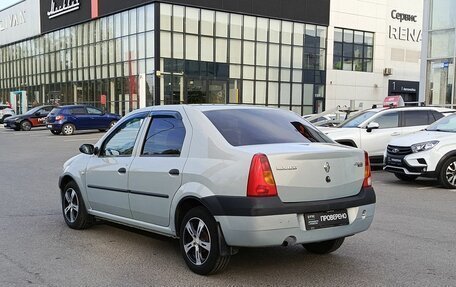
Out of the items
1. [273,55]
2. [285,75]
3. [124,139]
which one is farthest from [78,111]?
[124,139]

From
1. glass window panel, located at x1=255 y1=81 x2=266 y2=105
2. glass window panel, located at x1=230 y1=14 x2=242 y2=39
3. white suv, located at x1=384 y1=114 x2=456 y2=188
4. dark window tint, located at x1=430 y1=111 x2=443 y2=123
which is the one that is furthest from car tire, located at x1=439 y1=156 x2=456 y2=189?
glass window panel, located at x1=255 y1=81 x2=266 y2=105

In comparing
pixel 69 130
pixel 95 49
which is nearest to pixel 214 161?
pixel 69 130

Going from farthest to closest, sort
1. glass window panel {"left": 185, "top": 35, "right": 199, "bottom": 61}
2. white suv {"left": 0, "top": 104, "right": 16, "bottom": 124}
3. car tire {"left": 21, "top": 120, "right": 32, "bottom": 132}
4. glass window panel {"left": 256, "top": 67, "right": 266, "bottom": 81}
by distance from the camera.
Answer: white suv {"left": 0, "top": 104, "right": 16, "bottom": 124}
glass window panel {"left": 256, "top": 67, "right": 266, "bottom": 81}
glass window panel {"left": 185, "top": 35, "right": 199, "bottom": 61}
car tire {"left": 21, "top": 120, "right": 32, "bottom": 132}

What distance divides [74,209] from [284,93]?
1434 inches

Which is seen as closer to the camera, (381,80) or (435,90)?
(435,90)

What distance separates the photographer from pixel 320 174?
4719 millimetres

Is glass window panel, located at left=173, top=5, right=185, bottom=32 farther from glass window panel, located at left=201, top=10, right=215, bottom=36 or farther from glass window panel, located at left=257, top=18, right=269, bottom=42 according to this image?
glass window panel, located at left=257, top=18, right=269, bottom=42

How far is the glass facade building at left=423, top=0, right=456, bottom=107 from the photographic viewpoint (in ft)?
77.6

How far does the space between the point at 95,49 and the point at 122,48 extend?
A: 4.70m

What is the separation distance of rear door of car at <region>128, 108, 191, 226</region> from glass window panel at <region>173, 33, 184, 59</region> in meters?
31.2

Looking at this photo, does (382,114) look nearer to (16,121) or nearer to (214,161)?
(214,161)

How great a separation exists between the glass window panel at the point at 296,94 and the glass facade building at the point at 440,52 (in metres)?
18.5

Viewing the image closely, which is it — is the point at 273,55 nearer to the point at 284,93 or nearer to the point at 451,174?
the point at 284,93

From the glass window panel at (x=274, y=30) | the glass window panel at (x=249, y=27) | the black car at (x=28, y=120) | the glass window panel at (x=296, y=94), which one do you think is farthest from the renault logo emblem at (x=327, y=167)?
the glass window panel at (x=296, y=94)
